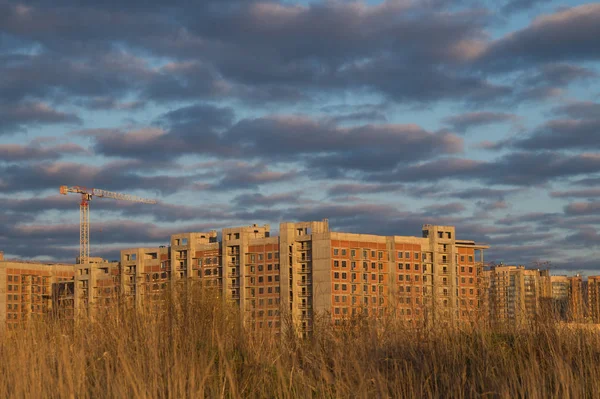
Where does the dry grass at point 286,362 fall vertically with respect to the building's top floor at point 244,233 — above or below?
below

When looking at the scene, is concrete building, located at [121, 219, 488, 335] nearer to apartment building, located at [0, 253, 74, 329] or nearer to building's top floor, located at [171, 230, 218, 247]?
building's top floor, located at [171, 230, 218, 247]

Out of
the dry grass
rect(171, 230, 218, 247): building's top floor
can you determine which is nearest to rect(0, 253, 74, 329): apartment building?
rect(171, 230, 218, 247): building's top floor

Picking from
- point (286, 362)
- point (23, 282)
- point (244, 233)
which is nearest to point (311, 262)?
point (244, 233)

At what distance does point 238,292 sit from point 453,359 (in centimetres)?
12672

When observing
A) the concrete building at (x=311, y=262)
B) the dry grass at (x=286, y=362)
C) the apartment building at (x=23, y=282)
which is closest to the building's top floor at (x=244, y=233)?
the concrete building at (x=311, y=262)

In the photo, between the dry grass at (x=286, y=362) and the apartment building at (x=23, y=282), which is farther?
the apartment building at (x=23, y=282)

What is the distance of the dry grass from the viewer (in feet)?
28.9

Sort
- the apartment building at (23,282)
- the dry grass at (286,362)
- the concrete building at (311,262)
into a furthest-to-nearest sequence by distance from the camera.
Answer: the apartment building at (23,282) < the concrete building at (311,262) < the dry grass at (286,362)

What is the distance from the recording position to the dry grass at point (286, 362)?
28.9ft

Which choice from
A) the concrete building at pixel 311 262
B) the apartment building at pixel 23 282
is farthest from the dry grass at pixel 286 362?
the apartment building at pixel 23 282

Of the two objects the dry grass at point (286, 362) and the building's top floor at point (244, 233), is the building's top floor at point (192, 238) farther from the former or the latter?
the dry grass at point (286, 362)

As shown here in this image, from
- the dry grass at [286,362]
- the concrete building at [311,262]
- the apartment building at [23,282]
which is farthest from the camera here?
the apartment building at [23,282]

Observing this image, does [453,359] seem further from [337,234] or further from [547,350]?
[337,234]

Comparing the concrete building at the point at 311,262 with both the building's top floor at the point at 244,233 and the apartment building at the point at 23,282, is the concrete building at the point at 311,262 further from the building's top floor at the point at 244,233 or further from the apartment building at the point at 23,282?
the apartment building at the point at 23,282
